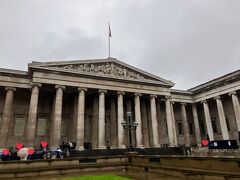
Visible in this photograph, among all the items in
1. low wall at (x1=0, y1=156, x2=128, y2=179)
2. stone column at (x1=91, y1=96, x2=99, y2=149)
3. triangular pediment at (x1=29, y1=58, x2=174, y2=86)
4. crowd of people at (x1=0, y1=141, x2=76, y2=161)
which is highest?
triangular pediment at (x1=29, y1=58, x2=174, y2=86)

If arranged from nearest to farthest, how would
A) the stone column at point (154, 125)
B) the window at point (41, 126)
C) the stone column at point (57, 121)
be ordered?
the stone column at point (57, 121)
the window at point (41, 126)
the stone column at point (154, 125)

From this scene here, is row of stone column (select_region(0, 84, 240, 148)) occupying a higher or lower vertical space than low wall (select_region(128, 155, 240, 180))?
higher

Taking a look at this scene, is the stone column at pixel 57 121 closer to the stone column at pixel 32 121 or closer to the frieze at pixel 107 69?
the stone column at pixel 32 121

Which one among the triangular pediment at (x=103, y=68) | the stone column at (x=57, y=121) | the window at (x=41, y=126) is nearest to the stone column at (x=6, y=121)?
the triangular pediment at (x=103, y=68)

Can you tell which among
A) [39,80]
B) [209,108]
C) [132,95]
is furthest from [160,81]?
[39,80]

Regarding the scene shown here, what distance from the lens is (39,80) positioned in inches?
963

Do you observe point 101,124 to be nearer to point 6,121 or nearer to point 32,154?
point 32,154

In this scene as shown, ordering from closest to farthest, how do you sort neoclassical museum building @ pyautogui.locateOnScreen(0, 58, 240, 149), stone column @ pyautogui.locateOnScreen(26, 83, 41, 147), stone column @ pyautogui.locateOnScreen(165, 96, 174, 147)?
stone column @ pyautogui.locateOnScreen(26, 83, 41, 147) → neoclassical museum building @ pyautogui.locateOnScreen(0, 58, 240, 149) → stone column @ pyautogui.locateOnScreen(165, 96, 174, 147)

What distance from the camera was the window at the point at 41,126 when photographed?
90.2 ft

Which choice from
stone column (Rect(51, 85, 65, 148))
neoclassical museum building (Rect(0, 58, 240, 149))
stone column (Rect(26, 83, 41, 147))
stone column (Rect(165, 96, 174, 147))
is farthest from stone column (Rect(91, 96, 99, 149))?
stone column (Rect(165, 96, 174, 147))

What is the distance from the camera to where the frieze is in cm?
2708

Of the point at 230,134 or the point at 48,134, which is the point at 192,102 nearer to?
the point at 230,134

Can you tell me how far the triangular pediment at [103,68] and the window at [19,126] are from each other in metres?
8.43

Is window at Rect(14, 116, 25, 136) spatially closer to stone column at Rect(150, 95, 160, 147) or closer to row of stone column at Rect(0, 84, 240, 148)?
row of stone column at Rect(0, 84, 240, 148)
